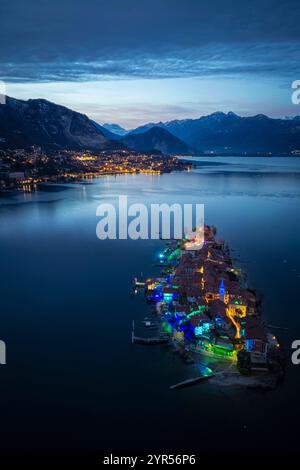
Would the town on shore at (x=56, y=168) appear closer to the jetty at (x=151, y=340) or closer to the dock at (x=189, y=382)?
the jetty at (x=151, y=340)

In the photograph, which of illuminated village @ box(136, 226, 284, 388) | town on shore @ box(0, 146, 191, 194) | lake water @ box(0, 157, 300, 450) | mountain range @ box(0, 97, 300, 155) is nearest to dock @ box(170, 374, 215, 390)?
lake water @ box(0, 157, 300, 450)

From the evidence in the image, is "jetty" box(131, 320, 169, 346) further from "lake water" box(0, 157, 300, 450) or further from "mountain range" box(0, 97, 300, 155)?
"mountain range" box(0, 97, 300, 155)

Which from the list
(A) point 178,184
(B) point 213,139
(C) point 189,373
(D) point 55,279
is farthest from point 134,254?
(B) point 213,139

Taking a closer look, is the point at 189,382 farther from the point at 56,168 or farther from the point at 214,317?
the point at 56,168

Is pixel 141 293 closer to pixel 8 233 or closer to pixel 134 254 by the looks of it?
pixel 134 254

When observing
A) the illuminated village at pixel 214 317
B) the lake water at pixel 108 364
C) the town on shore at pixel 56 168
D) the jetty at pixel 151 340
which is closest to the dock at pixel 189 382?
the lake water at pixel 108 364

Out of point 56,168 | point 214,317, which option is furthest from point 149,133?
A: point 214,317
